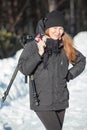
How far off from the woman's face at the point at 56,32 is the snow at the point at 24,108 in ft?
9.59

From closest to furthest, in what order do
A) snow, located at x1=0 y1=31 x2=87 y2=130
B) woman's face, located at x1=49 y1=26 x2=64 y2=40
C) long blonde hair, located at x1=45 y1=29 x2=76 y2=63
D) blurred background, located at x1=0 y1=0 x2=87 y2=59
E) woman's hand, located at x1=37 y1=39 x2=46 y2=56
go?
woman's hand, located at x1=37 y1=39 x2=46 y2=56 → woman's face, located at x1=49 y1=26 x2=64 y2=40 → long blonde hair, located at x1=45 y1=29 x2=76 y2=63 → snow, located at x1=0 y1=31 x2=87 y2=130 → blurred background, located at x1=0 y1=0 x2=87 y2=59

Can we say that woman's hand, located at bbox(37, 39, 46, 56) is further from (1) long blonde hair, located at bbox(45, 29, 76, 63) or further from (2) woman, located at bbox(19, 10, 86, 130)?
(1) long blonde hair, located at bbox(45, 29, 76, 63)

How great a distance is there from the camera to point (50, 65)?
5.29 meters

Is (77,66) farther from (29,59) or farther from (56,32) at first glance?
(29,59)

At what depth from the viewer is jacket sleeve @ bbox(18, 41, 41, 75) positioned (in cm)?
515

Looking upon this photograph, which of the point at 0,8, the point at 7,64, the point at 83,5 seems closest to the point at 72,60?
the point at 7,64

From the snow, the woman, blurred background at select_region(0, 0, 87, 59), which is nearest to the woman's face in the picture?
the woman

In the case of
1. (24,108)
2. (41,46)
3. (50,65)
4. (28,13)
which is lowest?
(28,13)

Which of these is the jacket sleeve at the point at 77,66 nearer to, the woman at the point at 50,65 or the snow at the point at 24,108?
the woman at the point at 50,65

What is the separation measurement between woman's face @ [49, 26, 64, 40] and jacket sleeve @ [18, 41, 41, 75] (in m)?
0.22

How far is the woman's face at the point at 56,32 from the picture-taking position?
5270mm

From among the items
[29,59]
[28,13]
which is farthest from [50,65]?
[28,13]

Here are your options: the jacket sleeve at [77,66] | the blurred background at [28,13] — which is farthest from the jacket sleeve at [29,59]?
the blurred background at [28,13]

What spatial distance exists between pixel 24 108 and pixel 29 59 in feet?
15.4
